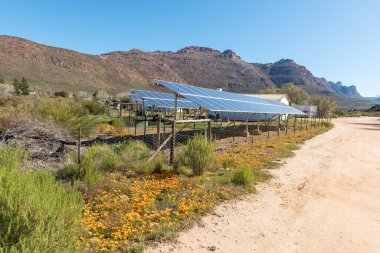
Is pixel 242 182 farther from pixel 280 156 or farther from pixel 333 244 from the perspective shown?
pixel 280 156

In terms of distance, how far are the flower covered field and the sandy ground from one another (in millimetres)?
369

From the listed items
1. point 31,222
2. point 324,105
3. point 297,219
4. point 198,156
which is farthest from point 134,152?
point 324,105

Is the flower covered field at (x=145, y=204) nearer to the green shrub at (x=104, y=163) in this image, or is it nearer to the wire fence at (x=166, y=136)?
the green shrub at (x=104, y=163)

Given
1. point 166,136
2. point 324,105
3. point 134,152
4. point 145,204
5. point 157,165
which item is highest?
point 324,105

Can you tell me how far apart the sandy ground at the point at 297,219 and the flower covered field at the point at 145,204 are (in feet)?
1.21

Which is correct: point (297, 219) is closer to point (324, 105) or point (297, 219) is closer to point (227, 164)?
point (227, 164)

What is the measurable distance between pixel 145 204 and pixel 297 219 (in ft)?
11.6

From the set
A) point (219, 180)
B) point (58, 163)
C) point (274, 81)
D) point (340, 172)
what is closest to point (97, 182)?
point (58, 163)

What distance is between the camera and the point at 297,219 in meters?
6.91

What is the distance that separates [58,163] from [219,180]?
16.9 ft

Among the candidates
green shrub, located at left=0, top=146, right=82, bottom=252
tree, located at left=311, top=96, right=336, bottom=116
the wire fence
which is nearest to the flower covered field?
green shrub, located at left=0, top=146, right=82, bottom=252

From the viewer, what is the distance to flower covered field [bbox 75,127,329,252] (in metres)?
5.32

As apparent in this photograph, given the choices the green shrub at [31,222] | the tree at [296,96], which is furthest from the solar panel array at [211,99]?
the tree at [296,96]

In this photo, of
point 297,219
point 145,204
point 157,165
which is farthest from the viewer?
point 157,165
